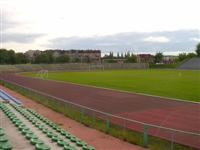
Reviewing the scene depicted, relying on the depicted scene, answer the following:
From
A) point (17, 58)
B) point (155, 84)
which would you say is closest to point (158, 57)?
point (17, 58)

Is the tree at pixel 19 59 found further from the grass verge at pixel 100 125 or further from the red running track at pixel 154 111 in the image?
the grass verge at pixel 100 125

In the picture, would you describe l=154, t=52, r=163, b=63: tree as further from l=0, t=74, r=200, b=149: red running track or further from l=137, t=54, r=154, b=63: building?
l=0, t=74, r=200, b=149: red running track

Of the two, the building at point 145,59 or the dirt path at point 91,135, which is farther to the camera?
the building at point 145,59

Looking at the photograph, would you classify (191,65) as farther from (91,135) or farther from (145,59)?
(91,135)

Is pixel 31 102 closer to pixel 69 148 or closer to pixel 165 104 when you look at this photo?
pixel 165 104

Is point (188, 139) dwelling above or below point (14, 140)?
below

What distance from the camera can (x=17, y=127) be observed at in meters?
12.4

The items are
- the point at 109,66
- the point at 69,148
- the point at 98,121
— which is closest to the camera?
the point at 69,148

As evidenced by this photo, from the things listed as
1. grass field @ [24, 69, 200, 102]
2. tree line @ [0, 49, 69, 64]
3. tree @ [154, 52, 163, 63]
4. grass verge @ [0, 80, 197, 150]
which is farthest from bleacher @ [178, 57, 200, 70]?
grass verge @ [0, 80, 197, 150]

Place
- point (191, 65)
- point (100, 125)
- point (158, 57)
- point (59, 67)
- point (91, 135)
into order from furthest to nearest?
point (158, 57) → point (59, 67) → point (191, 65) → point (100, 125) → point (91, 135)

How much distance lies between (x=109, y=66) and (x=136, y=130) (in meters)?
99.3

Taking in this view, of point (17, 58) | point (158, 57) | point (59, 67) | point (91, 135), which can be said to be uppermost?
point (17, 58)

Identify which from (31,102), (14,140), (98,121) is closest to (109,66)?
(31,102)

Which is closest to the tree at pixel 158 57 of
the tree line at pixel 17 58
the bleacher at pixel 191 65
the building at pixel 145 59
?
the building at pixel 145 59
